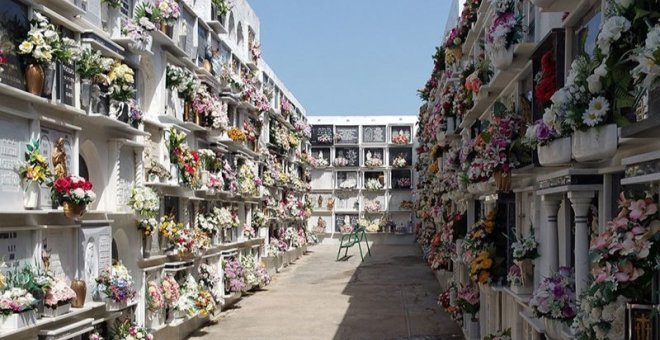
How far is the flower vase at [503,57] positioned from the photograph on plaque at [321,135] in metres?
38.7

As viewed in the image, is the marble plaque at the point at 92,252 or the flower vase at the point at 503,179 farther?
the marble plaque at the point at 92,252

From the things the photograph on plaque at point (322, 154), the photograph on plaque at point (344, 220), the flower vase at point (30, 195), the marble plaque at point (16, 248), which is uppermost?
the photograph on plaque at point (322, 154)

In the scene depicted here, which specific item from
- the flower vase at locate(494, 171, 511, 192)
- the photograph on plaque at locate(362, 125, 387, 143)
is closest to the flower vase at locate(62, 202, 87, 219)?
the flower vase at locate(494, 171, 511, 192)

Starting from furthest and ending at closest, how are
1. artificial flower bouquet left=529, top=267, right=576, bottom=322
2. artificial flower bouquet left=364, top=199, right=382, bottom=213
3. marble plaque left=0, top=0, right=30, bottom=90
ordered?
1. artificial flower bouquet left=364, top=199, right=382, bottom=213
2. marble plaque left=0, top=0, right=30, bottom=90
3. artificial flower bouquet left=529, top=267, right=576, bottom=322

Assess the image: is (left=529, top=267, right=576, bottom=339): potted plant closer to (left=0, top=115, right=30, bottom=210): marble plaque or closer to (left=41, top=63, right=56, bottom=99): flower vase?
(left=0, top=115, right=30, bottom=210): marble plaque

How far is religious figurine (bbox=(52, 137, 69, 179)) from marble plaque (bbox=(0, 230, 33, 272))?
983 mm

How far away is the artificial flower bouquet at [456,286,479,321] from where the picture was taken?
598 inches

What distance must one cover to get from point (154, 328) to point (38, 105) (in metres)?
6.41

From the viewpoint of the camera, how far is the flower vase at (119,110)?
12516mm

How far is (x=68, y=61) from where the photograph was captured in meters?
10.5

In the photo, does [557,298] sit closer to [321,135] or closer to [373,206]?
[373,206]

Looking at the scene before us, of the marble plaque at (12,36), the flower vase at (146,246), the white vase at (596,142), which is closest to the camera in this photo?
the white vase at (596,142)

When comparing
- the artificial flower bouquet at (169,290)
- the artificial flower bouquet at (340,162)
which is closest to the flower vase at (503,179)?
the artificial flower bouquet at (169,290)

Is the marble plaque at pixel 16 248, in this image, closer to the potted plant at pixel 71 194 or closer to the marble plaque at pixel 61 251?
the marble plaque at pixel 61 251
